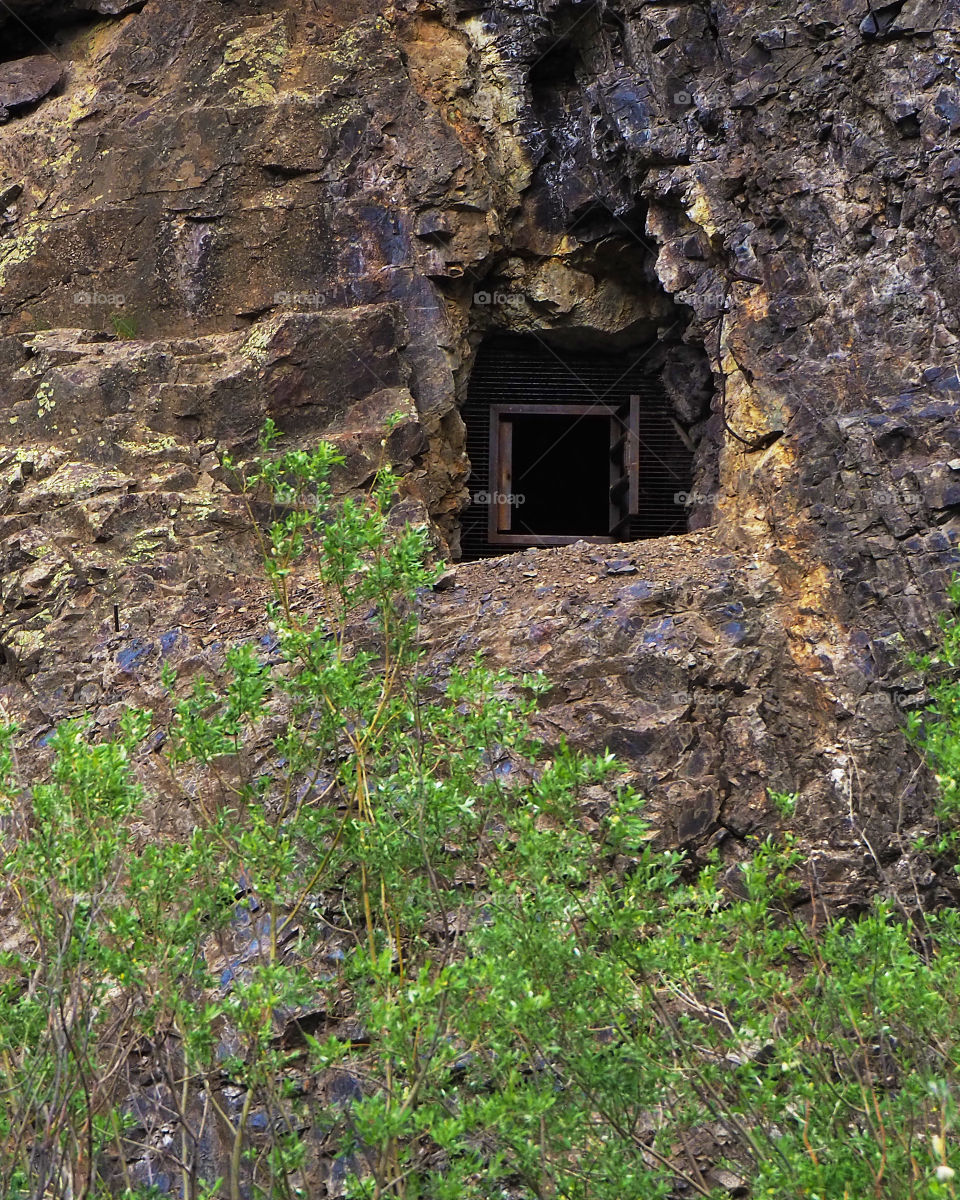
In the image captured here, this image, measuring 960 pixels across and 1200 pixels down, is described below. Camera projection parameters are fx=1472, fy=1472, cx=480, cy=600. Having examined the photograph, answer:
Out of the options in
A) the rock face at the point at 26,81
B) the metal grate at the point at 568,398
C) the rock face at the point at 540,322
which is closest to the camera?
the rock face at the point at 540,322

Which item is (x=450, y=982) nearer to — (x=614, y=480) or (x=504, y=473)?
(x=504, y=473)

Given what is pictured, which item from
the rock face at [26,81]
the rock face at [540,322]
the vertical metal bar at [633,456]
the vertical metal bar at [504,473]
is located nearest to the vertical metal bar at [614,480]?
the vertical metal bar at [633,456]

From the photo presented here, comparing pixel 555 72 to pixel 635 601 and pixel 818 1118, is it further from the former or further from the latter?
pixel 818 1118

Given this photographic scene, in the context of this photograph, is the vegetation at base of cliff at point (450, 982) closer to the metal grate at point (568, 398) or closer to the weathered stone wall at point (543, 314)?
the weathered stone wall at point (543, 314)

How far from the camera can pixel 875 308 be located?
10281 mm

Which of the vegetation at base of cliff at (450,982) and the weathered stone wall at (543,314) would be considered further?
the weathered stone wall at (543,314)

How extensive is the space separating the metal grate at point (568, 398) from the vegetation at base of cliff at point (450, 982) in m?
5.40

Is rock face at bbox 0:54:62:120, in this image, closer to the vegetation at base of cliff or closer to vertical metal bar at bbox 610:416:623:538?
vertical metal bar at bbox 610:416:623:538

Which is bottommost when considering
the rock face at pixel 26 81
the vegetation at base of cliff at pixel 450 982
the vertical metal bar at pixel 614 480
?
the vegetation at base of cliff at pixel 450 982

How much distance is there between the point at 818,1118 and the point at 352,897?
9.06 ft

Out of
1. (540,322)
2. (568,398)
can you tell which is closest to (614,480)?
(568,398)

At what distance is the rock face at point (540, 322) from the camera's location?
376 inches

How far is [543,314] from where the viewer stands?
12.2 meters

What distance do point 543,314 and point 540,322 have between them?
0.07 meters
